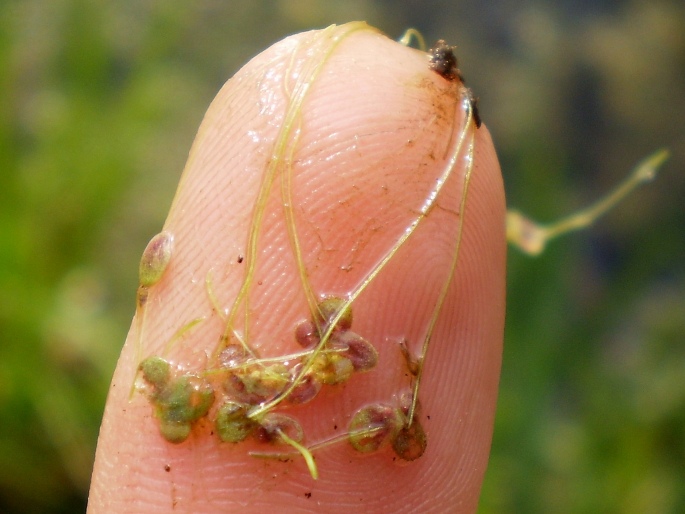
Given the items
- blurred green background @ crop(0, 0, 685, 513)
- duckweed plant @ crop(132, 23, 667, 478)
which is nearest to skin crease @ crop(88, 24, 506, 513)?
duckweed plant @ crop(132, 23, 667, 478)

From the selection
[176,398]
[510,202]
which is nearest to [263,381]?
[176,398]

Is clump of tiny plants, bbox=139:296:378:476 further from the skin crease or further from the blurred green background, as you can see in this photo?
the blurred green background

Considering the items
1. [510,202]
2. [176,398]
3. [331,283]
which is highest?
[331,283]

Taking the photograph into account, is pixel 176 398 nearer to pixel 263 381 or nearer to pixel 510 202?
pixel 263 381

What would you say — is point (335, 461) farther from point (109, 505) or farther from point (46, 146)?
point (46, 146)

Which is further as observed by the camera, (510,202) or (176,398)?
(510,202)

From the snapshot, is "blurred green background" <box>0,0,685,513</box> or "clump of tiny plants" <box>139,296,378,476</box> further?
"blurred green background" <box>0,0,685,513</box>

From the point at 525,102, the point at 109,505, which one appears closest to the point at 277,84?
the point at 109,505
